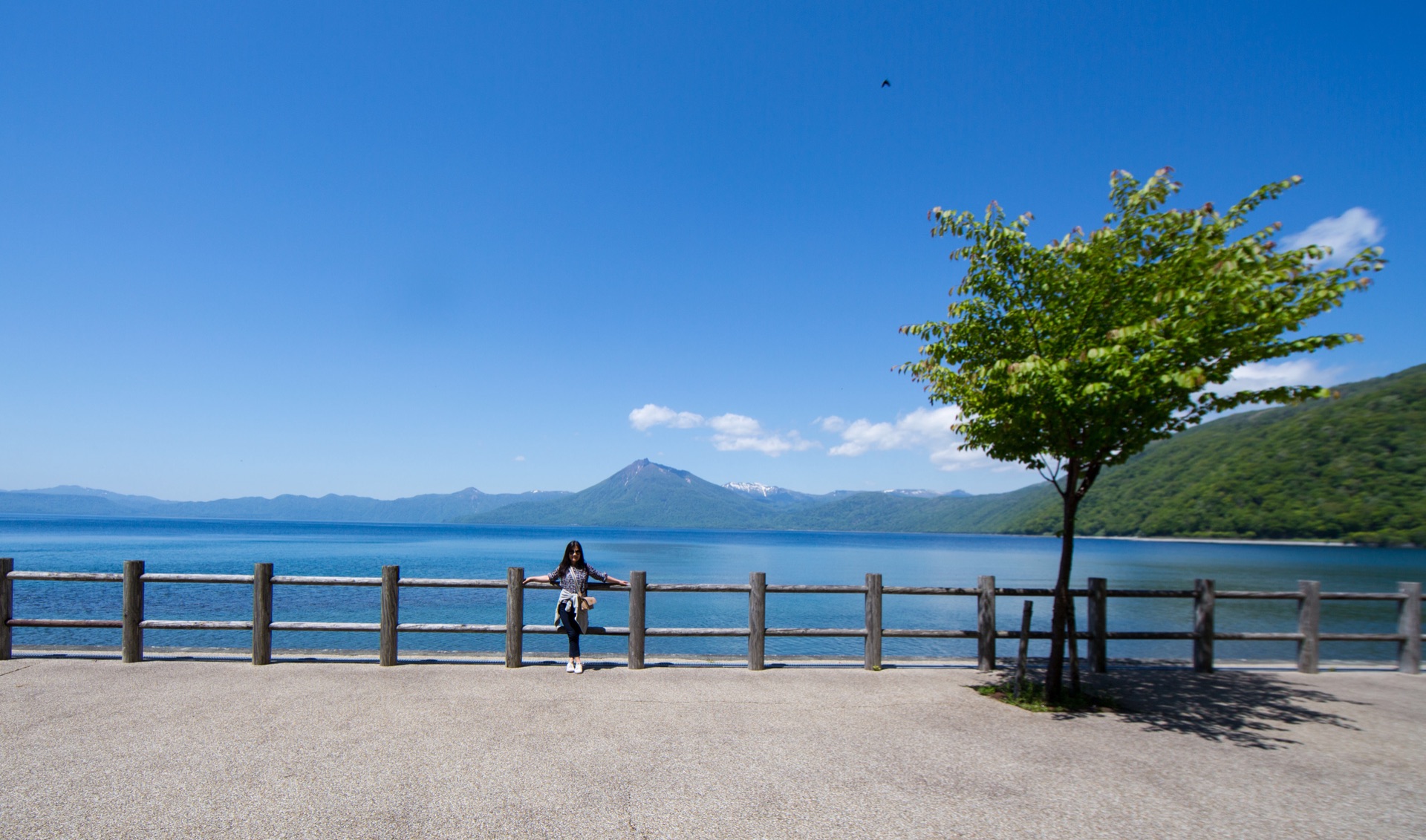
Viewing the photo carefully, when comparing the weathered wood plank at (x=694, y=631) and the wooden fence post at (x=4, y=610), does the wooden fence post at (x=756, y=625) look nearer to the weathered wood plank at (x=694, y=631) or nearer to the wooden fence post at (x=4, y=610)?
the weathered wood plank at (x=694, y=631)

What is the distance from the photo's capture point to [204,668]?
892 centimetres

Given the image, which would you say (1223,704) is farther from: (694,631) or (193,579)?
(193,579)

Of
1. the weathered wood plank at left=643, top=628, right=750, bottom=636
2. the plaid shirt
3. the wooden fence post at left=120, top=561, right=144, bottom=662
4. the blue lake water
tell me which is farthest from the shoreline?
the wooden fence post at left=120, top=561, right=144, bottom=662

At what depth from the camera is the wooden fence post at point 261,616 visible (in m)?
9.16

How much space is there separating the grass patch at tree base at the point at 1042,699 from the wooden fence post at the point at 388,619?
773 cm

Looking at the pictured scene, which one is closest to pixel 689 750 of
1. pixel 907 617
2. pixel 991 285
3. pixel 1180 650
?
pixel 991 285

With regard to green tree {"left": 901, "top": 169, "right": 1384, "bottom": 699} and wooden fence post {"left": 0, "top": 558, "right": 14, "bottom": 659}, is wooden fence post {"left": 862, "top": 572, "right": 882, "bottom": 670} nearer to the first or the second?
green tree {"left": 901, "top": 169, "right": 1384, "bottom": 699}

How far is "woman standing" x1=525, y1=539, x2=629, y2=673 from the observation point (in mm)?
9480

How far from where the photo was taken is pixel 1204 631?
9977 mm

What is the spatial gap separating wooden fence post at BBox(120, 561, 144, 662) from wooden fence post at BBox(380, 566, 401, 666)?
10.0 ft

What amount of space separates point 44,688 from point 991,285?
12.1 m

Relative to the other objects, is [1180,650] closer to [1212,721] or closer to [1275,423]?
[1212,721]

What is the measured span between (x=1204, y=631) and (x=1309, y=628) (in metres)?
1.58

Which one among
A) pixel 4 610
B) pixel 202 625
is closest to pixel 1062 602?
pixel 202 625
